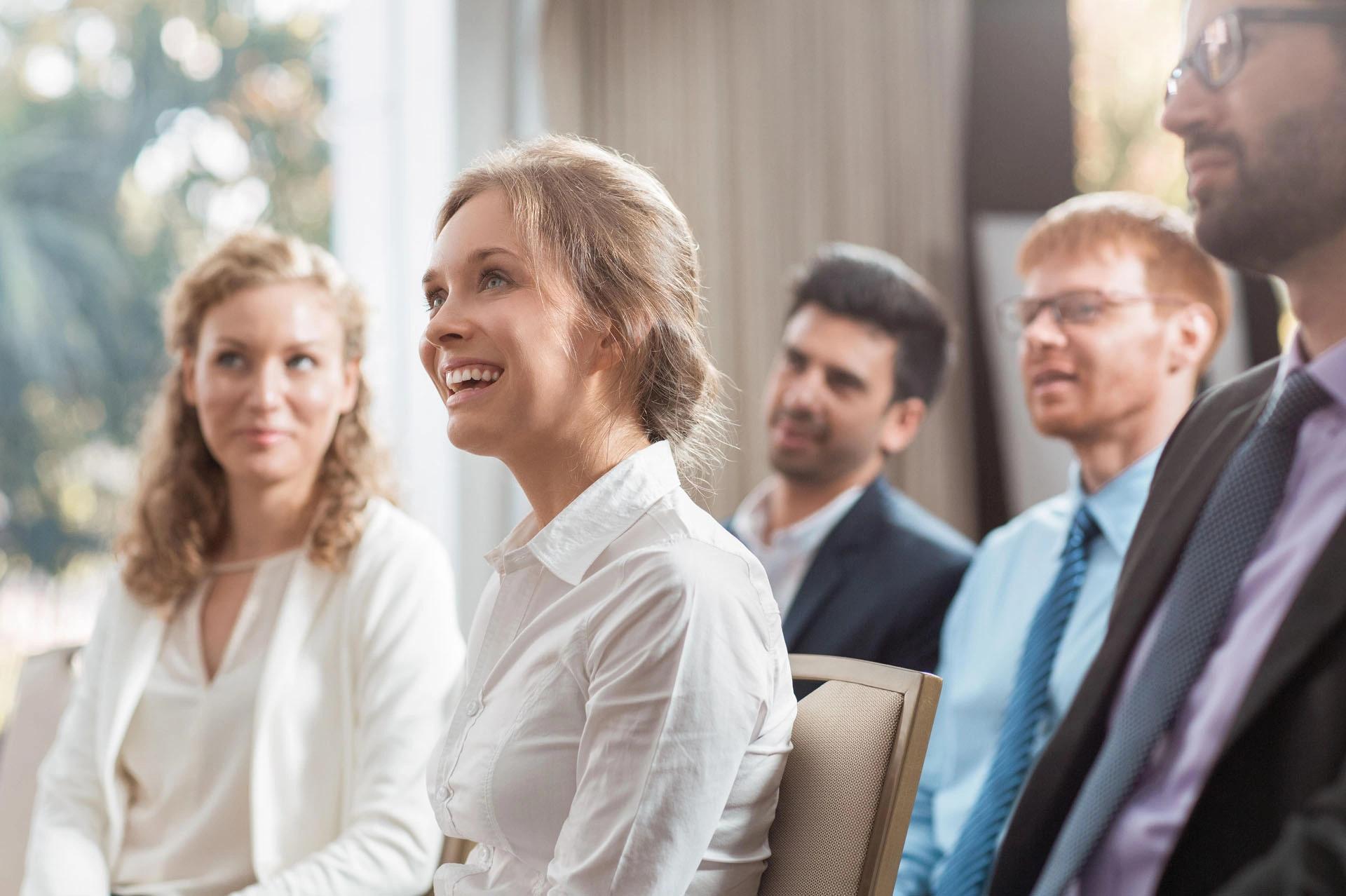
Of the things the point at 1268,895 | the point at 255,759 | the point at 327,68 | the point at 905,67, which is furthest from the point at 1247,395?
the point at 327,68

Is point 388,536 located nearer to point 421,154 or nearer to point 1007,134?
point 421,154

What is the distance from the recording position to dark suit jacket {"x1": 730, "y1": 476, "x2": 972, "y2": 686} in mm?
2193

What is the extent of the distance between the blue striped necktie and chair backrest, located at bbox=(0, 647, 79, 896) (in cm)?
157

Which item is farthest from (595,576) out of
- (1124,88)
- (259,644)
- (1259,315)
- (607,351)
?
(1124,88)

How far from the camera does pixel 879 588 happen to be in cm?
224

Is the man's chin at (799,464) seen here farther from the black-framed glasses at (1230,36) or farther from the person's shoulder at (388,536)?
the black-framed glasses at (1230,36)

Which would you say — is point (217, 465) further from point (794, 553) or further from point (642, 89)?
point (642, 89)

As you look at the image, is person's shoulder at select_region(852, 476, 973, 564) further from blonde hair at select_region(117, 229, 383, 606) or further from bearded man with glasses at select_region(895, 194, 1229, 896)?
blonde hair at select_region(117, 229, 383, 606)

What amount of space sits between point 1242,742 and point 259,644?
1536mm

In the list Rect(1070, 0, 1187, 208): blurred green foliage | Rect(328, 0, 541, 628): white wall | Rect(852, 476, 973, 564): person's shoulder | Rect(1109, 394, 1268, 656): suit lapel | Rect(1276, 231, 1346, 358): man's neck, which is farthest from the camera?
Rect(1070, 0, 1187, 208): blurred green foliage

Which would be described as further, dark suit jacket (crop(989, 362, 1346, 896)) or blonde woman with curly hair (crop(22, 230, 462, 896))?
blonde woman with curly hair (crop(22, 230, 462, 896))

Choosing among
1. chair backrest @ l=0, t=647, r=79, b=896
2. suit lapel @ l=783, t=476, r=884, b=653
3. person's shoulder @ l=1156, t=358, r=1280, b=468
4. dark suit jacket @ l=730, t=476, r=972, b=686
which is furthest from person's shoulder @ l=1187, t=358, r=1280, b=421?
chair backrest @ l=0, t=647, r=79, b=896

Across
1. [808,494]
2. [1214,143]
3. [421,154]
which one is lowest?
[808,494]

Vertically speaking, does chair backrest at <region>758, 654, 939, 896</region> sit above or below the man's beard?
below
